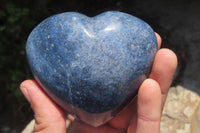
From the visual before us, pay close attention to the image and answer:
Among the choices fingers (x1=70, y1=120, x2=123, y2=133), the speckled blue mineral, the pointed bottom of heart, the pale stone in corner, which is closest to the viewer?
the speckled blue mineral

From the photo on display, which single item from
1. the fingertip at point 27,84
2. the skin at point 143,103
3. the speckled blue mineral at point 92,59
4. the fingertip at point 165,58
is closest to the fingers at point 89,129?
the skin at point 143,103

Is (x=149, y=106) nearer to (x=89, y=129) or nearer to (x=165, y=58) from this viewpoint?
(x=165, y=58)

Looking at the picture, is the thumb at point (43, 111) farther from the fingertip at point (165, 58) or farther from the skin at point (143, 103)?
the fingertip at point (165, 58)

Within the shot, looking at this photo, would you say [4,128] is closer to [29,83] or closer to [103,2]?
[29,83]

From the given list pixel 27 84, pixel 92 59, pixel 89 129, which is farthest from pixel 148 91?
pixel 27 84

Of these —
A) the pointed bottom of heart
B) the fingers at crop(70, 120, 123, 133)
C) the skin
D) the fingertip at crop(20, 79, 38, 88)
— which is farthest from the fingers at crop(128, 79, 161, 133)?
the fingertip at crop(20, 79, 38, 88)

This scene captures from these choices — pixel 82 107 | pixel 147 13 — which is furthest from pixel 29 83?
pixel 147 13

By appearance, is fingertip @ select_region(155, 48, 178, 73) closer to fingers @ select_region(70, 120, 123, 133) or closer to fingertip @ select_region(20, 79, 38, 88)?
fingers @ select_region(70, 120, 123, 133)
